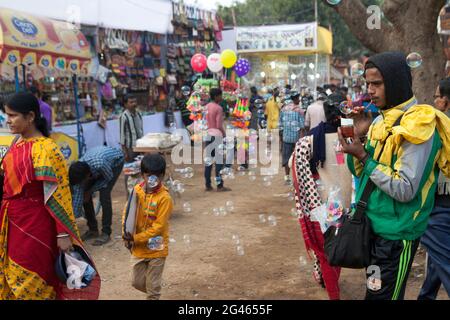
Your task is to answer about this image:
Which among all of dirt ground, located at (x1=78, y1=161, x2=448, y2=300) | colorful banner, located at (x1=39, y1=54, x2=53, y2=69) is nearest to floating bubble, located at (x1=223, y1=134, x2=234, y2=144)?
dirt ground, located at (x1=78, y1=161, x2=448, y2=300)

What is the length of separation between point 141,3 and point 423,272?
11.6 metres

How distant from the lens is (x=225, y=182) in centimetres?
1073

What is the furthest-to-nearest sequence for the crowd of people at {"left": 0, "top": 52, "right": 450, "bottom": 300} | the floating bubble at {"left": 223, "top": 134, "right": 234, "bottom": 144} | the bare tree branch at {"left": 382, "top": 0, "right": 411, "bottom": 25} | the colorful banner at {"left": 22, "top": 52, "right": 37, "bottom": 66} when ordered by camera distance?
the floating bubble at {"left": 223, "top": 134, "right": 234, "bottom": 144} → the colorful banner at {"left": 22, "top": 52, "right": 37, "bottom": 66} → the bare tree branch at {"left": 382, "top": 0, "right": 411, "bottom": 25} → the crowd of people at {"left": 0, "top": 52, "right": 450, "bottom": 300}

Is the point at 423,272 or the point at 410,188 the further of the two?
the point at 423,272

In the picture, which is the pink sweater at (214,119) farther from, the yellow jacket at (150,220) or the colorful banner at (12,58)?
the yellow jacket at (150,220)

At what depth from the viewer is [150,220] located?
4039mm

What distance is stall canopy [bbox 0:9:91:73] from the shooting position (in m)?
8.01

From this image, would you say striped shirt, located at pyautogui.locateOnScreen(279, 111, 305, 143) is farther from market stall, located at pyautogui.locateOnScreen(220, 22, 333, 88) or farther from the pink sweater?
market stall, located at pyautogui.locateOnScreen(220, 22, 333, 88)

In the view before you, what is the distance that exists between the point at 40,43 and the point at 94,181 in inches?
135

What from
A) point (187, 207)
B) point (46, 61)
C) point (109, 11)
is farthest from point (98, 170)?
point (109, 11)

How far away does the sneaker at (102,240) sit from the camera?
21.1ft

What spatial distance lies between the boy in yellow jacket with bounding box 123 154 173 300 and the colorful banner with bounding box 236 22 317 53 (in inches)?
714
